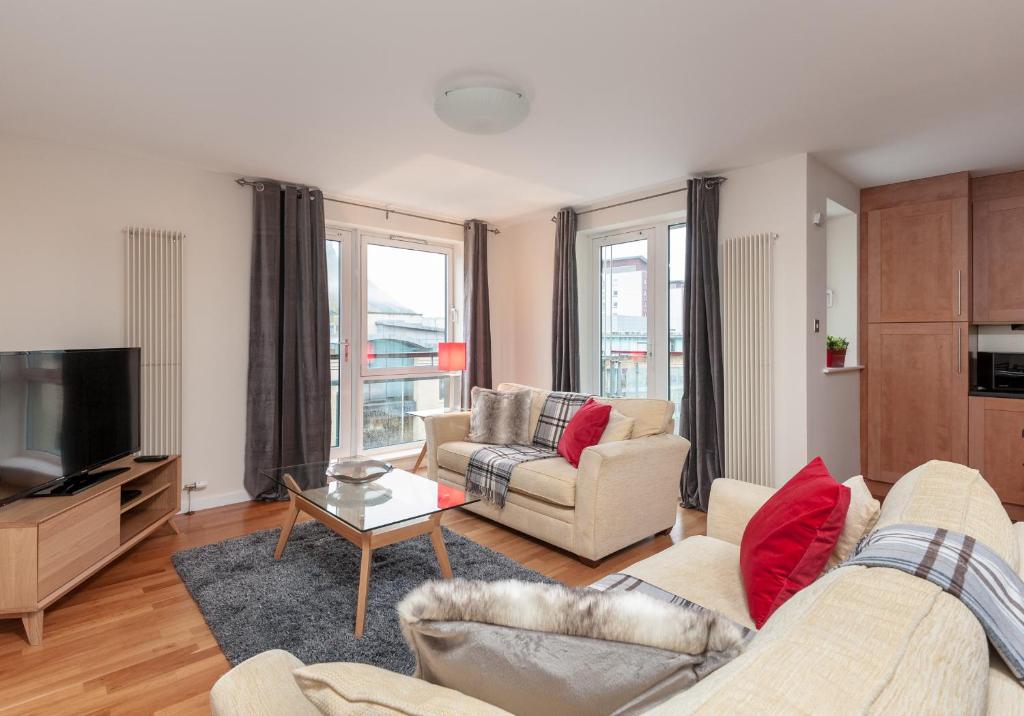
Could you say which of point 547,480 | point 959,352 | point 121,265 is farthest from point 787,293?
point 121,265

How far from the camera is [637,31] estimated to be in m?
2.11

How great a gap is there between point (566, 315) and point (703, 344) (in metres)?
1.34

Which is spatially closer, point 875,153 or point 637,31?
point 637,31

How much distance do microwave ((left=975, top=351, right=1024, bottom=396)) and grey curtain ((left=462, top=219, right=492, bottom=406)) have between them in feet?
13.2

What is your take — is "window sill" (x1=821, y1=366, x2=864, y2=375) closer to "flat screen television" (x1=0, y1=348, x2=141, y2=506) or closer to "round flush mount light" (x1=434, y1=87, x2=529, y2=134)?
"round flush mount light" (x1=434, y1=87, x2=529, y2=134)

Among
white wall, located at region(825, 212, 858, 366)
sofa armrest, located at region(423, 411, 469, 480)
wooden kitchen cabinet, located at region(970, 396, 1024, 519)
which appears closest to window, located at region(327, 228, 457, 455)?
sofa armrest, located at region(423, 411, 469, 480)

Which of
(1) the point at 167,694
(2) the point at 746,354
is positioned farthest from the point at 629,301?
(1) the point at 167,694

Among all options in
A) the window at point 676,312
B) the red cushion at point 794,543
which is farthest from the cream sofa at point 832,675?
the window at point 676,312

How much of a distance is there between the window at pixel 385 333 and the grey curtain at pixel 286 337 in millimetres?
475

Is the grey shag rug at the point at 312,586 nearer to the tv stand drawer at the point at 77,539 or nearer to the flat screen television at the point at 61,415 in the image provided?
the tv stand drawer at the point at 77,539

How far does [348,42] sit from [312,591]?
8.08 feet

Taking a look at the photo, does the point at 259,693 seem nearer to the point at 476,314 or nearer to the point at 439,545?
the point at 439,545

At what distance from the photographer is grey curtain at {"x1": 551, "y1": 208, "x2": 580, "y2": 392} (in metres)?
4.82

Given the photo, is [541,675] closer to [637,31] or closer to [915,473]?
[915,473]
